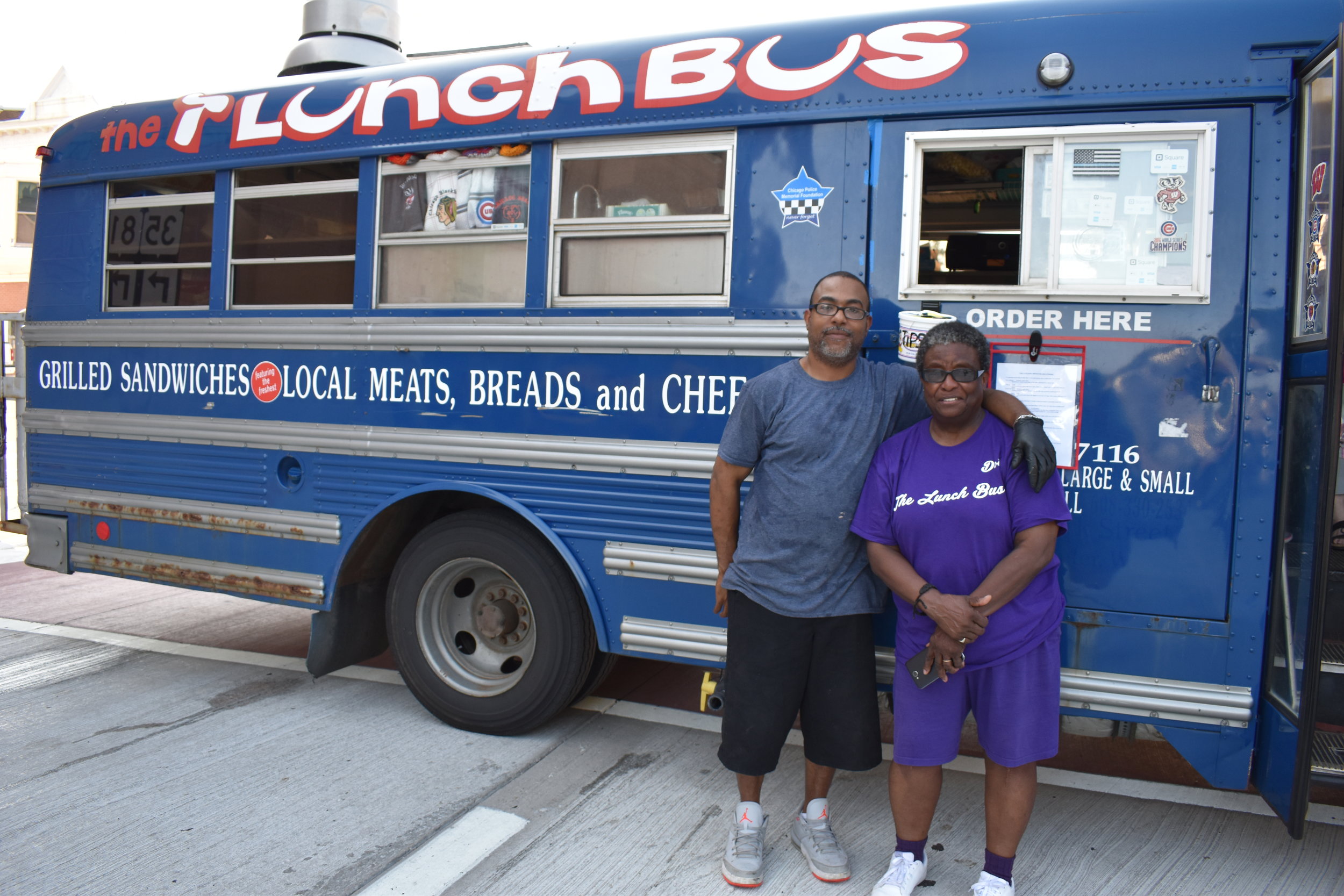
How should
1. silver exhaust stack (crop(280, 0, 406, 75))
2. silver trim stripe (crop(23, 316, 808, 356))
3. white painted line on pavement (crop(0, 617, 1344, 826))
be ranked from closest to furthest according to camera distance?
silver trim stripe (crop(23, 316, 808, 356)) < white painted line on pavement (crop(0, 617, 1344, 826)) < silver exhaust stack (crop(280, 0, 406, 75))

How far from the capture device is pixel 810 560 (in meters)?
2.94

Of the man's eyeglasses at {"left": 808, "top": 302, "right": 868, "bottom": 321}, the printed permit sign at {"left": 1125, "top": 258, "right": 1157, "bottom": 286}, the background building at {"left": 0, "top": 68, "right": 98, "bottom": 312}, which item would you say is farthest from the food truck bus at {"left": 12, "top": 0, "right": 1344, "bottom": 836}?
the background building at {"left": 0, "top": 68, "right": 98, "bottom": 312}

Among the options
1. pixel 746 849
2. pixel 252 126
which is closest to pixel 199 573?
pixel 252 126

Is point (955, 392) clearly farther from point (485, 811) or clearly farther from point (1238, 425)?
point (485, 811)

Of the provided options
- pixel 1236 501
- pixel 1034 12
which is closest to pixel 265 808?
pixel 1236 501

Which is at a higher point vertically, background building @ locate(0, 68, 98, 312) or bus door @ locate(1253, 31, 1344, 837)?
background building @ locate(0, 68, 98, 312)

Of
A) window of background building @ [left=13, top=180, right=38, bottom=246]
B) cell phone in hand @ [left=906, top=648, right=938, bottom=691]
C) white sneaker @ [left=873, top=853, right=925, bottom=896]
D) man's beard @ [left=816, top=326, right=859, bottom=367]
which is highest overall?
window of background building @ [left=13, top=180, right=38, bottom=246]

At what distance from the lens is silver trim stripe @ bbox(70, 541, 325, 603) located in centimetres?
433

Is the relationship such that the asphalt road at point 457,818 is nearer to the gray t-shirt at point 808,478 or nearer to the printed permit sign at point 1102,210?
the gray t-shirt at point 808,478

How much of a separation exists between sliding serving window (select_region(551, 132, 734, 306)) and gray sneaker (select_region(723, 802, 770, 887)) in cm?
183

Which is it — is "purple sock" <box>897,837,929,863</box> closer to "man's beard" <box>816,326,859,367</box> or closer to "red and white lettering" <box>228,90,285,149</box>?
"man's beard" <box>816,326,859,367</box>

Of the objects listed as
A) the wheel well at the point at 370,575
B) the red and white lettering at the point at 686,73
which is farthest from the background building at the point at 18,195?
the red and white lettering at the point at 686,73

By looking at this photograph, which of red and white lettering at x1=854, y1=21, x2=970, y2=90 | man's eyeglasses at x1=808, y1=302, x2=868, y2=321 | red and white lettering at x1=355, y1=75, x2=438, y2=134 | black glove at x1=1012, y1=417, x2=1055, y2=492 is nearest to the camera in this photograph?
black glove at x1=1012, y1=417, x2=1055, y2=492

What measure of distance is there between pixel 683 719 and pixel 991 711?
1929mm
